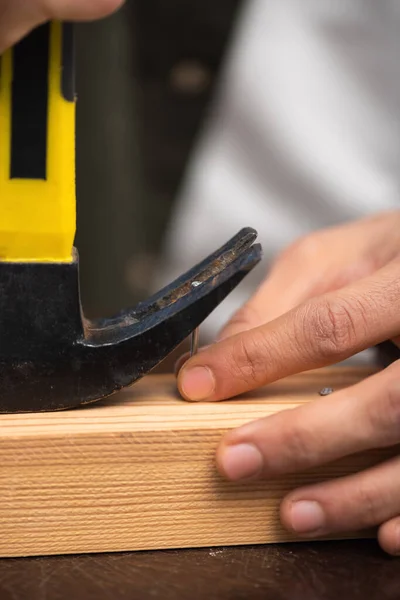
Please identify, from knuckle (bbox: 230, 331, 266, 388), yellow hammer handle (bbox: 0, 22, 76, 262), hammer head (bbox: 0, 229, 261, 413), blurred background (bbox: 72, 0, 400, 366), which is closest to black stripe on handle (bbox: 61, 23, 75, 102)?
yellow hammer handle (bbox: 0, 22, 76, 262)

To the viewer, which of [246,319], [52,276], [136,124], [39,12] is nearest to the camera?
[39,12]

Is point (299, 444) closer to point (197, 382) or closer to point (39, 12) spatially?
point (197, 382)

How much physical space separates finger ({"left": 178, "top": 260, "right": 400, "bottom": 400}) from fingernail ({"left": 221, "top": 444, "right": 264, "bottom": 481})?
81 millimetres

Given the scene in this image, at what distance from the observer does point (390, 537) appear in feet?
2.15

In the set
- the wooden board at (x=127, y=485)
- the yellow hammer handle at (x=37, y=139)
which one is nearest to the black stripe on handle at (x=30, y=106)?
the yellow hammer handle at (x=37, y=139)

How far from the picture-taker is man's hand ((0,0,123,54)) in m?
0.52

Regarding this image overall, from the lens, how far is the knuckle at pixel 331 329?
2.27 ft

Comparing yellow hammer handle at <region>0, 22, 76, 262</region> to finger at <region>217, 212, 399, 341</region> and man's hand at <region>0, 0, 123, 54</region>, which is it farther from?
finger at <region>217, 212, 399, 341</region>

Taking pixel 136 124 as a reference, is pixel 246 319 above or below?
below

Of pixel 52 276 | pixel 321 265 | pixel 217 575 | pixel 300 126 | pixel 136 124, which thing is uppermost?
pixel 136 124

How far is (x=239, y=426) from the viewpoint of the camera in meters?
0.66

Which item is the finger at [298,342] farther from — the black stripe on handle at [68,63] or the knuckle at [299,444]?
the black stripe on handle at [68,63]

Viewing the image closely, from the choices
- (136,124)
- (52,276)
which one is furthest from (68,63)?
(136,124)

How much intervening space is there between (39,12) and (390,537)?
509 mm
